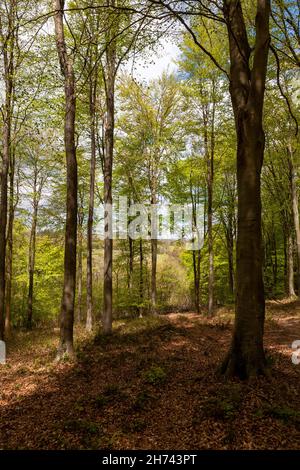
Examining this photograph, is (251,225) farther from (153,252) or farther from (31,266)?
(31,266)

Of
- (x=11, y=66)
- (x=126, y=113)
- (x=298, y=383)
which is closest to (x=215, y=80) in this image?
(x=126, y=113)

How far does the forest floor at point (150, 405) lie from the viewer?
155 inches

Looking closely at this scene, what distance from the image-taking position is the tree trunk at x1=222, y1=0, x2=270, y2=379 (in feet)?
16.8

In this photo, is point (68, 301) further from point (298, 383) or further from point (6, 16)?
point (6, 16)

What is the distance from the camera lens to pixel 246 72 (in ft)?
18.3

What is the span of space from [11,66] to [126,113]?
299 inches

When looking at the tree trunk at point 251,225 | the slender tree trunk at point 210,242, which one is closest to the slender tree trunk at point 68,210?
the tree trunk at point 251,225

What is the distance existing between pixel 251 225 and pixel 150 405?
347cm

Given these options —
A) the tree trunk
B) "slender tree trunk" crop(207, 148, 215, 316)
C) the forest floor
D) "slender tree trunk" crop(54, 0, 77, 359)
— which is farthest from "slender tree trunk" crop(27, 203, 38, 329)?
the tree trunk

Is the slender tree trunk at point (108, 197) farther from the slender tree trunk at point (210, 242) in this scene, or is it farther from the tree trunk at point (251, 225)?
the tree trunk at point (251, 225)

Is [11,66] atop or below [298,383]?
atop

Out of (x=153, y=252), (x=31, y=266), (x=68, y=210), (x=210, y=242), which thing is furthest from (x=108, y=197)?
(x=31, y=266)

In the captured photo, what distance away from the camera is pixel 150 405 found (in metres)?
4.93

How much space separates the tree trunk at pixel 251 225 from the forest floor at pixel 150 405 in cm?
49
